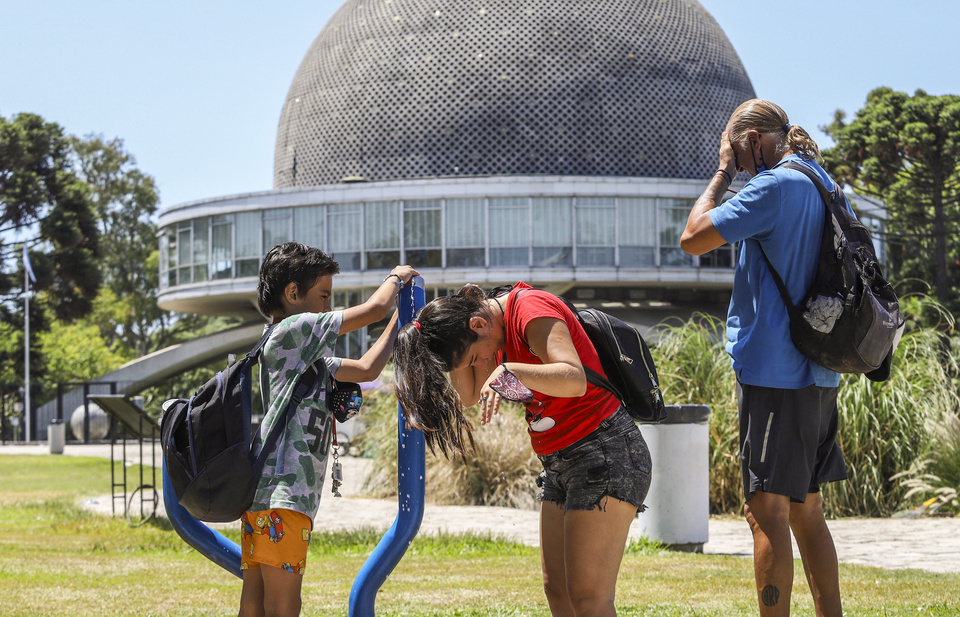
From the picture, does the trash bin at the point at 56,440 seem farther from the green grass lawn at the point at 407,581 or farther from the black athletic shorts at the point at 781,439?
the black athletic shorts at the point at 781,439

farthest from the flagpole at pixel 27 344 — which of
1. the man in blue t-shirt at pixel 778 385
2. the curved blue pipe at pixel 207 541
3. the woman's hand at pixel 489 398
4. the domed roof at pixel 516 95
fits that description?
A: the woman's hand at pixel 489 398

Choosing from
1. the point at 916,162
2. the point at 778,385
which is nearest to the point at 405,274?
the point at 778,385

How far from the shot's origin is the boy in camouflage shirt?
2.81 metres

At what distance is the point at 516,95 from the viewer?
31.9 meters

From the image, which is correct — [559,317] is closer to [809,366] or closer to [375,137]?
[809,366]

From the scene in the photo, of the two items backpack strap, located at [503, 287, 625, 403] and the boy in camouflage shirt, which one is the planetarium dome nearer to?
the boy in camouflage shirt

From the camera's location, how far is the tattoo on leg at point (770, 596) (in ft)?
9.97

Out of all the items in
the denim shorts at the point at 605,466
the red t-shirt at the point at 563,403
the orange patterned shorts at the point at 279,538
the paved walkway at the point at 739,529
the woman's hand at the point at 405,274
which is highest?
the woman's hand at the point at 405,274

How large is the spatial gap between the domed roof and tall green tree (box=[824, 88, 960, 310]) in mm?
8976

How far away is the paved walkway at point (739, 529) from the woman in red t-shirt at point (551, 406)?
381 cm

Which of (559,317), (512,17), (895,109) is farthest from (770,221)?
(512,17)

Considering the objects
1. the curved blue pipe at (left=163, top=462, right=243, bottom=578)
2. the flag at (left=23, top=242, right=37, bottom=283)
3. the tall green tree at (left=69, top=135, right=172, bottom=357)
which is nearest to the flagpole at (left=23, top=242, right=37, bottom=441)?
the flag at (left=23, top=242, right=37, bottom=283)

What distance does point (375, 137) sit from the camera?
32750 millimetres

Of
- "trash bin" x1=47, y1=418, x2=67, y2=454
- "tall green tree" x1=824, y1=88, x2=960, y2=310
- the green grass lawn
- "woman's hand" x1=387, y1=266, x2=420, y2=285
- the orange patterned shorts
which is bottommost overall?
"trash bin" x1=47, y1=418, x2=67, y2=454
